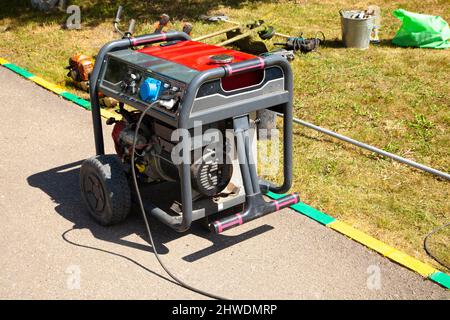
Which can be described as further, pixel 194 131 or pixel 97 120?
pixel 97 120

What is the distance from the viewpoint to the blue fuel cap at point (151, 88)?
4.36 m

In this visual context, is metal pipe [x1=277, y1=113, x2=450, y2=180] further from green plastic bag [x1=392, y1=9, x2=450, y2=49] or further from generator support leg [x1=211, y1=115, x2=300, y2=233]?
green plastic bag [x1=392, y1=9, x2=450, y2=49]

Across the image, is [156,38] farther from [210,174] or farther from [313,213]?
[313,213]

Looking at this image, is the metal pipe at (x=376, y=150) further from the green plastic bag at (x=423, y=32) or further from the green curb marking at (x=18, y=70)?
the green curb marking at (x=18, y=70)

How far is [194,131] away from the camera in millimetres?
4328

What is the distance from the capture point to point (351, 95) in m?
7.70

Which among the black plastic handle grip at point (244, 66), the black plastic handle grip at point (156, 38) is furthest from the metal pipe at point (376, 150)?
the black plastic handle grip at point (244, 66)

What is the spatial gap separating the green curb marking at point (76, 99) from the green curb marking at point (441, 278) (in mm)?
4786

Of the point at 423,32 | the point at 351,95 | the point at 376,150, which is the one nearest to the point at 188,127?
the point at 376,150

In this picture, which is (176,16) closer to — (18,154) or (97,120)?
(18,154)

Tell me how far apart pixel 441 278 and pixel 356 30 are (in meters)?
5.89
